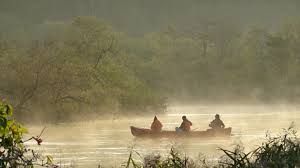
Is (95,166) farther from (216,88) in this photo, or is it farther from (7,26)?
(7,26)

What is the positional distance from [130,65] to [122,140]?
24078 millimetres

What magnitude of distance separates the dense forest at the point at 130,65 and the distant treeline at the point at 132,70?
48 mm

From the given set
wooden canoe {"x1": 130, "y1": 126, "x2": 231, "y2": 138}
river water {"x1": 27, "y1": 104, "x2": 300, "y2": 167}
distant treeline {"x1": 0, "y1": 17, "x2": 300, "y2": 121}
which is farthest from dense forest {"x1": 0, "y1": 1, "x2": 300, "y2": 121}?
wooden canoe {"x1": 130, "y1": 126, "x2": 231, "y2": 138}

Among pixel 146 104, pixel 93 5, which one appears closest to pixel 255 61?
pixel 146 104

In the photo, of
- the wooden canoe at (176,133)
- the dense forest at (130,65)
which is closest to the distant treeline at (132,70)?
the dense forest at (130,65)

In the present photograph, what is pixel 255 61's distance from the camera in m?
77.6

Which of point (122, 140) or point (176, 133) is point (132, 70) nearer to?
point (122, 140)

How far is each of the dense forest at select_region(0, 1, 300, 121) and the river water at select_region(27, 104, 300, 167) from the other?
137 cm

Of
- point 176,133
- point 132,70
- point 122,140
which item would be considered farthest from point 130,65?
point 176,133

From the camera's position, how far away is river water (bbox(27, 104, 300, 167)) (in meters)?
24.9

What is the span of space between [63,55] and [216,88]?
37.0m

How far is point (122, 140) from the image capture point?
106 feet

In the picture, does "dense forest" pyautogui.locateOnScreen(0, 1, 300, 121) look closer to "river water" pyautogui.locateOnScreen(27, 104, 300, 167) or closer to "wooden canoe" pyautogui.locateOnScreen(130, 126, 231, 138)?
"river water" pyautogui.locateOnScreen(27, 104, 300, 167)

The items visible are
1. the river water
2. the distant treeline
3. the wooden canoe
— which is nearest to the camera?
the river water
